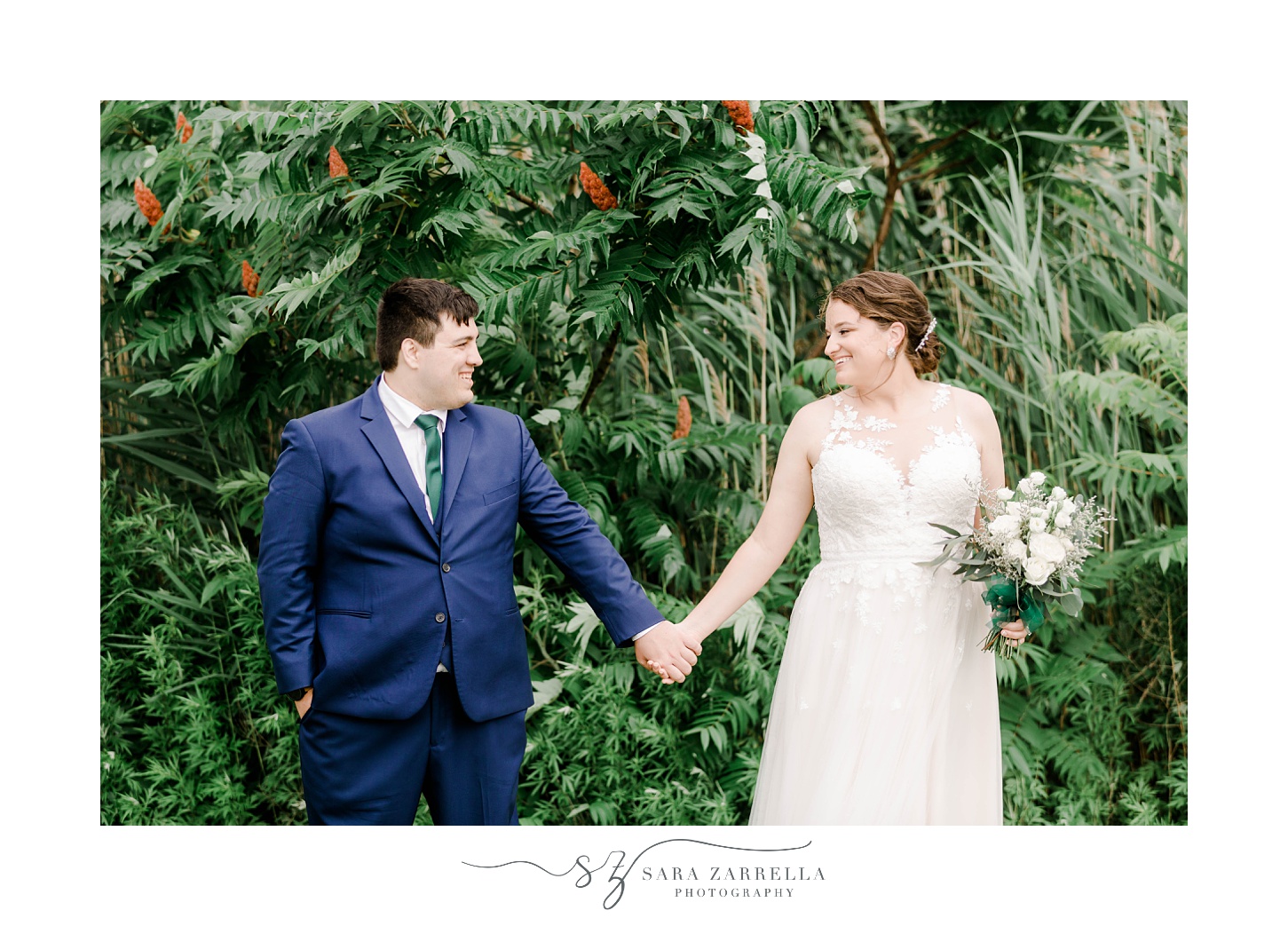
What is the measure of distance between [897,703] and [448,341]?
1.90 meters

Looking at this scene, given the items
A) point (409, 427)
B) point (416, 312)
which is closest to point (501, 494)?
point (409, 427)

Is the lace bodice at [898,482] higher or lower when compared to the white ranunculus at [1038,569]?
higher

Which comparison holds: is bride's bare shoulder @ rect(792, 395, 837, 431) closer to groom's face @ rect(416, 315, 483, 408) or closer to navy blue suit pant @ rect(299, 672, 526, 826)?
groom's face @ rect(416, 315, 483, 408)

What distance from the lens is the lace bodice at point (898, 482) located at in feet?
10.3

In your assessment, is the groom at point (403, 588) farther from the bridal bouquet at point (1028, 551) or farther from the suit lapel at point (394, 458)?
the bridal bouquet at point (1028, 551)

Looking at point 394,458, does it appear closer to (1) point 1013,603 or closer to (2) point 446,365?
(2) point 446,365

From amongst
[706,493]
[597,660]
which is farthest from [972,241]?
[597,660]

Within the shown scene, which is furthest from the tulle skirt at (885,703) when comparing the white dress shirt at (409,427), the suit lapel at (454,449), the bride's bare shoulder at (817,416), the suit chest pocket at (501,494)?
the white dress shirt at (409,427)

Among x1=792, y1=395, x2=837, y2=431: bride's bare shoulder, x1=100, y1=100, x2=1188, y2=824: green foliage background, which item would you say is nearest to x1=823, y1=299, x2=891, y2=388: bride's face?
x1=792, y1=395, x2=837, y2=431: bride's bare shoulder

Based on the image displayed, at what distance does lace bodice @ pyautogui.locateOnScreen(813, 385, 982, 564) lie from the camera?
313 centimetres

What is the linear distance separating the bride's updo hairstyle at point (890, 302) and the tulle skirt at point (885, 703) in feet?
2.53

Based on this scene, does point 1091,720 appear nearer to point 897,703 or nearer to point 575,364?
point 897,703

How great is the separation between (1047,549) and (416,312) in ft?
6.89

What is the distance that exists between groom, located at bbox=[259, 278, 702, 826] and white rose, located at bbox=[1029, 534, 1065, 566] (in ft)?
5.46
